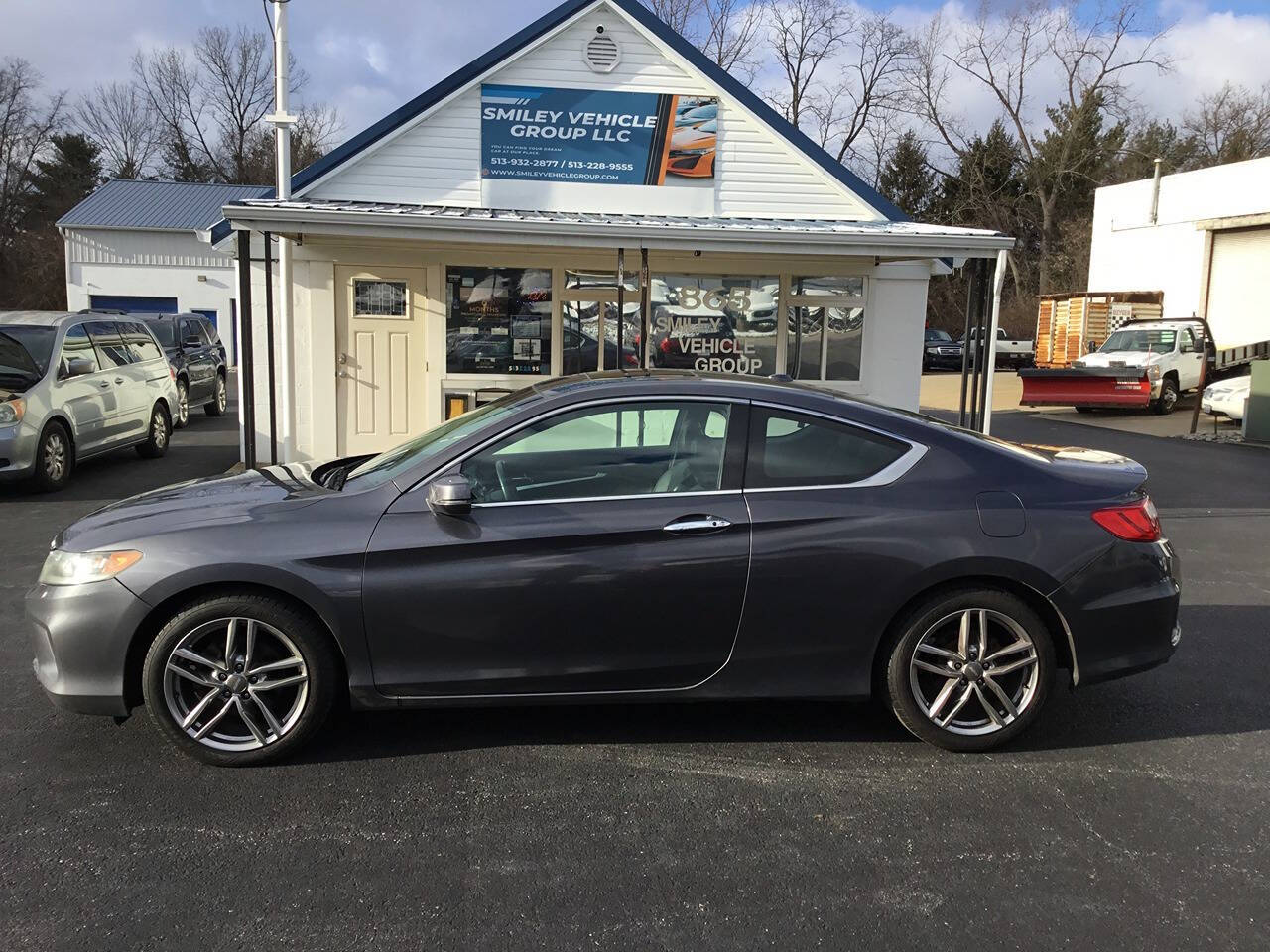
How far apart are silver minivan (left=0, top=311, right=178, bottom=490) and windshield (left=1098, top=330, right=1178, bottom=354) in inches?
744

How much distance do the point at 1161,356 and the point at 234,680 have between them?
69.0ft

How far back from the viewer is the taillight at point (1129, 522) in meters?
3.95

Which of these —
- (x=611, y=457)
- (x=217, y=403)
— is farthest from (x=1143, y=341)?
(x=611, y=457)

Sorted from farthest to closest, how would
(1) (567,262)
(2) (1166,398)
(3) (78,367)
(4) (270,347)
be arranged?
1. (2) (1166,398)
2. (1) (567,262)
3. (4) (270,347)
4. (3) (78,367)

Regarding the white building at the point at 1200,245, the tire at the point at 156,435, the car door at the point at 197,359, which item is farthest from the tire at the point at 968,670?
the white building at the point at 1200,245

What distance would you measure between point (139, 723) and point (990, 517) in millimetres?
3626

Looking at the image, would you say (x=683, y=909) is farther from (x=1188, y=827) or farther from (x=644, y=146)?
(x=644, y=146)

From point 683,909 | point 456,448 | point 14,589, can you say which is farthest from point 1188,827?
point 14,589

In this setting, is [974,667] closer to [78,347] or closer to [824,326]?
[824,326]

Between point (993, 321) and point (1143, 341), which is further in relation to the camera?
point (1143, 341)

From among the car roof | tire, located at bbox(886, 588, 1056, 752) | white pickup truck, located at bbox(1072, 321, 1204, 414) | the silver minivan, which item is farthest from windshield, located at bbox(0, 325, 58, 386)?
white pickup truck, located at bbox(1072, 321, 1204, 414)

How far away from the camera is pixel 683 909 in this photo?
2936mm

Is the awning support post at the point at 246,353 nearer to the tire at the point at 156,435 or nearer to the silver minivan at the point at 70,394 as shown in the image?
the silver minivan at the point at 70,394

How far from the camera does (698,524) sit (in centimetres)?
378
